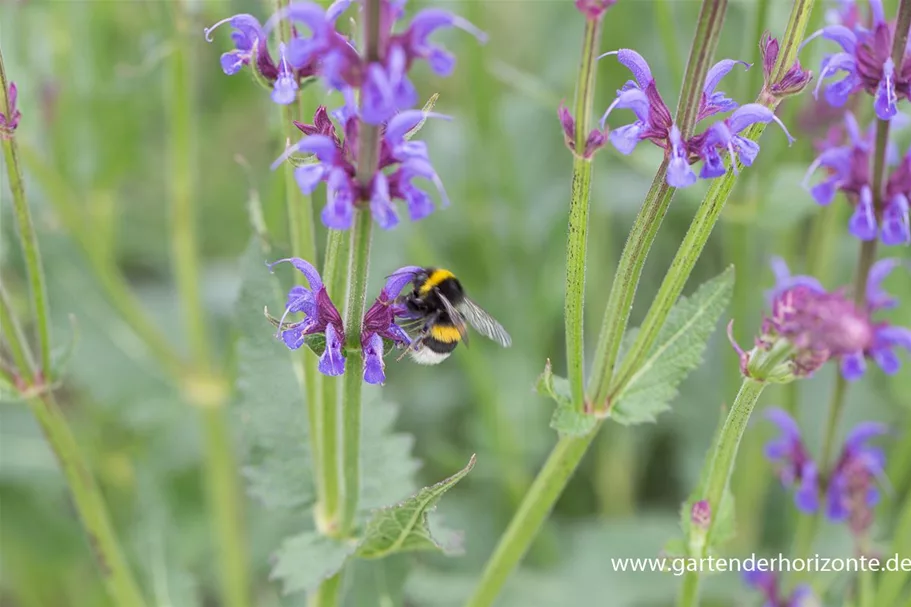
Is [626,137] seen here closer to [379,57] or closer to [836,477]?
[379,57]

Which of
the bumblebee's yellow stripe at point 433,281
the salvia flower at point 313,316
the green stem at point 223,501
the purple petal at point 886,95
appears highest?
the purple petal at point 886,95

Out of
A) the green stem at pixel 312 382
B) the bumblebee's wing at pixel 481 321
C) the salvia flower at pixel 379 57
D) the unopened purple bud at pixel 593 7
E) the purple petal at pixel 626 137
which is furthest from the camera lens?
the bumblebee's wing at pixel 481 321

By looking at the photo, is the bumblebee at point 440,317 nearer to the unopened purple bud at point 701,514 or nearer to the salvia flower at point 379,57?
the unopened purple bud at point 701,514

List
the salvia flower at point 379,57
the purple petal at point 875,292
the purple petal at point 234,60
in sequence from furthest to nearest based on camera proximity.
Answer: the purple petal at point 875,292 < the purple petal at point 234,60 < the salvia flower at point 379,57

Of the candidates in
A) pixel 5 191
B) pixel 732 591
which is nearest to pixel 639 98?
→ pixel 732 591

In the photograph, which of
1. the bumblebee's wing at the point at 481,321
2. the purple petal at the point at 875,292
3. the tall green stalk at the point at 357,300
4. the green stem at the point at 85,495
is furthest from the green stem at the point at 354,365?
the purple petal at the point at 875,292

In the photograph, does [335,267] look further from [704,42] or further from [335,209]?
[704,42]

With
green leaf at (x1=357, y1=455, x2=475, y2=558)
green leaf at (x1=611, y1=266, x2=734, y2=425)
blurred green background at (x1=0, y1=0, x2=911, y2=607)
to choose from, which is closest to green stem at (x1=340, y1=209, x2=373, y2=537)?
green leaf at (x1=357, y1=455, x2=475, y2=558)

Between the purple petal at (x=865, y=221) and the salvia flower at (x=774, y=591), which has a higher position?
the purple petal at (x=865, y=221)
